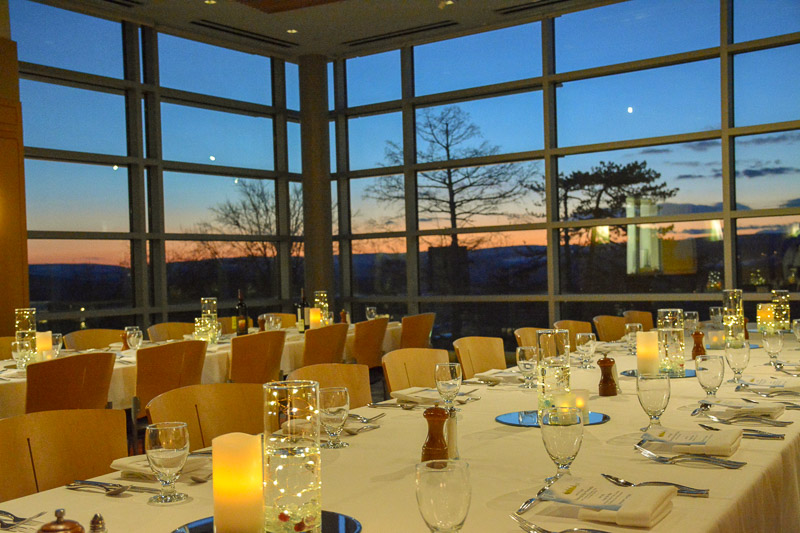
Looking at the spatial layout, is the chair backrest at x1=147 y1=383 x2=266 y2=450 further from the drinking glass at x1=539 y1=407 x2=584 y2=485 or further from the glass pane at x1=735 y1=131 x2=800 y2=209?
the glass pane at x1=735 y1=131 x2=800 y2=209

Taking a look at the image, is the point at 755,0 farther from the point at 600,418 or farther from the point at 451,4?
the point at 600,418

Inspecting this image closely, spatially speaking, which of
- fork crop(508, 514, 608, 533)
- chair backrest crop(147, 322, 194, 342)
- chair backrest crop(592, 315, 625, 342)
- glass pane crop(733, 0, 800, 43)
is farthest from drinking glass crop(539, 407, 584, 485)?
glass pane crop(733, 0, 800, 43)

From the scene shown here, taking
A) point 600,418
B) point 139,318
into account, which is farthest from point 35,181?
point 600,418

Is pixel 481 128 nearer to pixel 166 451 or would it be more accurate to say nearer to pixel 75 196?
pixel 75 196

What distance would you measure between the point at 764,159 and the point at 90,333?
6.72 metres

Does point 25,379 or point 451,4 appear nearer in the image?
point 25,379

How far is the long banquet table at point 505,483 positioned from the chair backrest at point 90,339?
4.73 meters

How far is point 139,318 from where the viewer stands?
9.10 metres

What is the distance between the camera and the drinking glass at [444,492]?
1.31m

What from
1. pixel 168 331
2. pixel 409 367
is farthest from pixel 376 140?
pixel 409 367

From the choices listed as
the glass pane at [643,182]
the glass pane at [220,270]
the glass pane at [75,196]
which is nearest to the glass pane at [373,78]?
the glass pane at [220,270]

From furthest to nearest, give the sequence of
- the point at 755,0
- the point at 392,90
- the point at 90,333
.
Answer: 1. the point at 392,90
2. the point at 755,0
3. the point at 90,333

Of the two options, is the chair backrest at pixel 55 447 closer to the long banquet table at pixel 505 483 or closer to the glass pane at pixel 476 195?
the long banquet table at pixel 505 483

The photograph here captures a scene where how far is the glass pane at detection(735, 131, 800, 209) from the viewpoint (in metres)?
8.05
